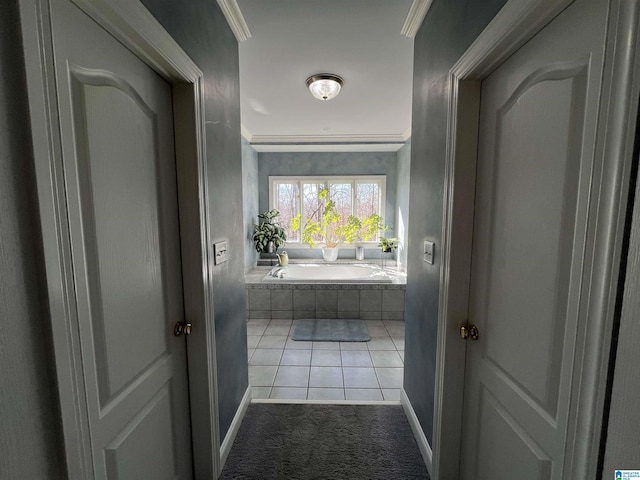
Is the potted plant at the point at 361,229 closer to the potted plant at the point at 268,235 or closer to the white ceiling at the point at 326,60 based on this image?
the potted plant at the point at 268,235

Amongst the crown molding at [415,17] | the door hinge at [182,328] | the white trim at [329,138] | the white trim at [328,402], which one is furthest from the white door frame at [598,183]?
the white trim at [329,138]

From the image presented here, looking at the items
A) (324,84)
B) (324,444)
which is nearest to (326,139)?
(324,84)

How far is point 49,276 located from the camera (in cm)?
58

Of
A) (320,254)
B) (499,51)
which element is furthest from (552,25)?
(320,254)

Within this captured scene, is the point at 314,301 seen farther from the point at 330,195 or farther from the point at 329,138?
the point at 329,138

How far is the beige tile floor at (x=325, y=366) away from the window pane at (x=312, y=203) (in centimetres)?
242

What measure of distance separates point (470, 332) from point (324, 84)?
2.11 metres

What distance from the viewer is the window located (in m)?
5.12

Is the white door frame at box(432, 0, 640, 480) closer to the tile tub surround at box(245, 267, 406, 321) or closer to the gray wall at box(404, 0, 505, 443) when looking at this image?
the gray wall at box(404, 0, 505, 443)

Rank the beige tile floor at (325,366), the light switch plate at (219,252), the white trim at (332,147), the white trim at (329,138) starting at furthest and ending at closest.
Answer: the white trim at (332,147)
the white trim at (329,138)
the beige tile floor at (325,366)
the light switch plate at (219,252)

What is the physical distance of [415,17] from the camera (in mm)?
1579

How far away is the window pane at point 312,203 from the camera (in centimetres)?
518

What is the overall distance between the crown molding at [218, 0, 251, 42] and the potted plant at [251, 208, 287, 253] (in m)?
3.20

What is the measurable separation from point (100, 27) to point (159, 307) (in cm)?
88
